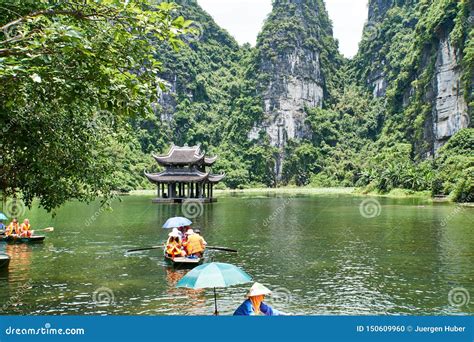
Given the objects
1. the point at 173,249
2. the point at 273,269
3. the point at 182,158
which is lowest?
the point at 273,269

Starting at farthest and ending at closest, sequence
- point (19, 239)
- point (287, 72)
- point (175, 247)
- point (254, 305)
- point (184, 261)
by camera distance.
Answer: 1. point (287, 72)
2. point (19, 239)
3. point (175, 247)
4. point (184, 261)
5. point (254, 305)

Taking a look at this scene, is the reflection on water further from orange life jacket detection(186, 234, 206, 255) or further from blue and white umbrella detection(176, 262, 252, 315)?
blue and white umbrella detection(176, 262, 252, 315)

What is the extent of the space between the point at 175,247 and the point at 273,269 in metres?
3.47

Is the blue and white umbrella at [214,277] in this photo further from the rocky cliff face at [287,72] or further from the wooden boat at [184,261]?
the rocky cliff face at [287,72]

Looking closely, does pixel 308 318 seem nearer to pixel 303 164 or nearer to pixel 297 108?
pixel 303 164

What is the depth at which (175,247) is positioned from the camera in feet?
57.0

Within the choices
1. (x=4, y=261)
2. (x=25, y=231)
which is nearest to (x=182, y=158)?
(x=25, y=231)

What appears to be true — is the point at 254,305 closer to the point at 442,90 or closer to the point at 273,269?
the point at 273,269

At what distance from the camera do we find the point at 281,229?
92.0 ft

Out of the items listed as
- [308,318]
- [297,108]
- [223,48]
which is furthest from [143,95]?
[223,48]

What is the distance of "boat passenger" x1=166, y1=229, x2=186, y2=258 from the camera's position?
17.2 meters

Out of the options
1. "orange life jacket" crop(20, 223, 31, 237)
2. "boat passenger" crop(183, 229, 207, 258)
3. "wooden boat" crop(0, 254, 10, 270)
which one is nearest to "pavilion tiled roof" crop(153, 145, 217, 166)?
"orange life jacket" crop(20, 223, 31, 237)

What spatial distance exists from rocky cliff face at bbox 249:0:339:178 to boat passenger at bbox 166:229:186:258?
383ft

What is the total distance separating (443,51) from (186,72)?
85.9 metres
